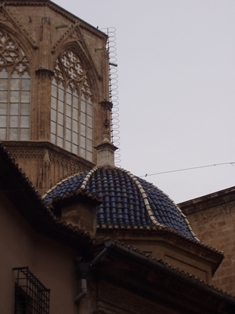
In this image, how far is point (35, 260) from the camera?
591 inches

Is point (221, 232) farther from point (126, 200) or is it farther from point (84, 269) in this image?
point (84, 269)

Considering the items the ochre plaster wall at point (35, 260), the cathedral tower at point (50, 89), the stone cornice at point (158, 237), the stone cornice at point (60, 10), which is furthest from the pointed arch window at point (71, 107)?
the ochre plaster wall at point (35, 260)

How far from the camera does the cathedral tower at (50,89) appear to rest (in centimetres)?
3219

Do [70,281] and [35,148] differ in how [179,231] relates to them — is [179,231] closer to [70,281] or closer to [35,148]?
[70,281]

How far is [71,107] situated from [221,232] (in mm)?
9164

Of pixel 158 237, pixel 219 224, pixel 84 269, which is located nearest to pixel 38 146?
pixel 219 224

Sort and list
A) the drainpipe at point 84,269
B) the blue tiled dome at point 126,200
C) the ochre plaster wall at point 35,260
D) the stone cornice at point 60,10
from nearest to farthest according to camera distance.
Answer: the ochre plaster wall at point 35,260, the drainpipe at point 84,269, the blue tiled dome at point 126,200, the stone cornice at point 60,10

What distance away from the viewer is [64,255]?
15.5 metres

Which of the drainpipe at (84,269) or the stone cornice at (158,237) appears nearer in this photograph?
the drainpipe at (84,269)

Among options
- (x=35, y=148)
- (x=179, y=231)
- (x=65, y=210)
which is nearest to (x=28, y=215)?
(x=65, y=210)

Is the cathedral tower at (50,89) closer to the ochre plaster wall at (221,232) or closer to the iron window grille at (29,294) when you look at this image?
the ochre plaster wall at (221,232)

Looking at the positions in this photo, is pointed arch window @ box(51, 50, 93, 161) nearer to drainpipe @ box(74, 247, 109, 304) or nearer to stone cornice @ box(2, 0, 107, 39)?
stone cornice @ box(2, 0, 107, 39)

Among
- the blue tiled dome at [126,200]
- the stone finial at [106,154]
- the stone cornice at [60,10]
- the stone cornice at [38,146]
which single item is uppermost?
the stone cornice at [60,10]

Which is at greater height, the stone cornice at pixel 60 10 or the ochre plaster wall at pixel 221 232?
the stone cornice at pixel 60 10
